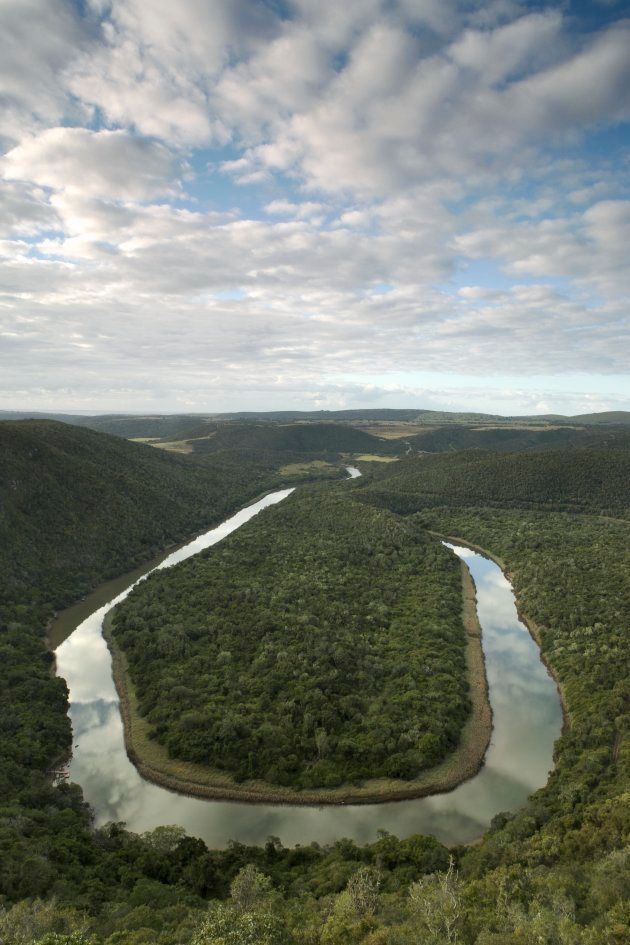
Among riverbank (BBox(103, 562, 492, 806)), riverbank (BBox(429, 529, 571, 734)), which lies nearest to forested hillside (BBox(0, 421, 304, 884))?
riverbank (BBox(103, 562, 492, 806))

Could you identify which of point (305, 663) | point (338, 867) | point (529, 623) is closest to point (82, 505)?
point (305, 663)

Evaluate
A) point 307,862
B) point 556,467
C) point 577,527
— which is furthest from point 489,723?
point 556,467

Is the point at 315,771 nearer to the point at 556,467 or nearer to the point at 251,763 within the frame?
the point at 251,763

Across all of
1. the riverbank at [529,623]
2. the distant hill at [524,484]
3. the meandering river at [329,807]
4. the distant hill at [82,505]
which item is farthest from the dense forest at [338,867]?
the distant hill at [524,484]

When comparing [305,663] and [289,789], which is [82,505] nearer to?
[305,663]

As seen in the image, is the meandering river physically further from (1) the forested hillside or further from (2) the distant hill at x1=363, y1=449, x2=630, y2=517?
(2) the distant hill at x1=363, y1=449, x2=630, y2=517

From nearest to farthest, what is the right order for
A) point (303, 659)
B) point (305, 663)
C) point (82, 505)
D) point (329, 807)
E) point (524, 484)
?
point (329, 807) → point (305, 663) → point (303, 659) → point (82, 505) → point (524, 484)
